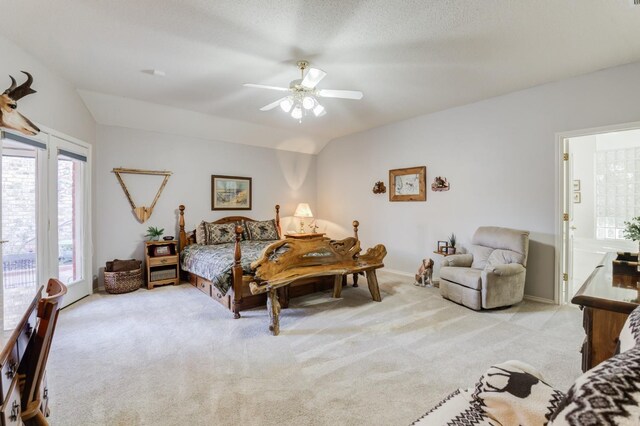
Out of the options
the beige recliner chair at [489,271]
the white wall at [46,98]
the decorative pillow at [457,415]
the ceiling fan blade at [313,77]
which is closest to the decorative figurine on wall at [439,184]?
the beige recliner chair at [489,271]

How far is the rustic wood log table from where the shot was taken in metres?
3.00

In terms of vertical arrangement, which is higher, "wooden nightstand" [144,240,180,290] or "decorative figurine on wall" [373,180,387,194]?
"decorative figurine on wall" [373,180,387,194]

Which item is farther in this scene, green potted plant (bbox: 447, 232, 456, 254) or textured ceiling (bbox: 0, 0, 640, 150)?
green potted plant (bbox: 447, 232, 456, 254)

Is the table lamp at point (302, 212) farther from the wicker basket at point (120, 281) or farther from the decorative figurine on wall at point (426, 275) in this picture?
the wicker basket at point (120, 281)

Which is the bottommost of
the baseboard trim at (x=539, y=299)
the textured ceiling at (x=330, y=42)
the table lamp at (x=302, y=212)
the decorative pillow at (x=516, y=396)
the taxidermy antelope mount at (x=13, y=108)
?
the baseboard trim at (x=539, y=299)

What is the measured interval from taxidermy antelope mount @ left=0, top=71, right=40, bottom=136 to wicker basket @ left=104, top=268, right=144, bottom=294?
2.27 m

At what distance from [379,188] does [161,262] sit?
402 centimetres

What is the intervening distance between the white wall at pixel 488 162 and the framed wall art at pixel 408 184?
0.34 feet

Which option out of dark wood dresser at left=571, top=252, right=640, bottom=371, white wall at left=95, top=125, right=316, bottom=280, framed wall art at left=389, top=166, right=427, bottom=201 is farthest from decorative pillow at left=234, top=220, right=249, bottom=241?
dark wood dresser at left=571, top=252, right=640, bottom=371

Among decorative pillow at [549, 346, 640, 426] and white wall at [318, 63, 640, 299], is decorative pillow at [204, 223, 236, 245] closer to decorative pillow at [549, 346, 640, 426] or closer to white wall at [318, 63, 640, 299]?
white wall at [318, 63, 640, 299]

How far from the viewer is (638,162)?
5.09m

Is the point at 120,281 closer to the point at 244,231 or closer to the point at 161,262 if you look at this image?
the point at 161,262

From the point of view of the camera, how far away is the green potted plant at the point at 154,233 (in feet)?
A: 15.9

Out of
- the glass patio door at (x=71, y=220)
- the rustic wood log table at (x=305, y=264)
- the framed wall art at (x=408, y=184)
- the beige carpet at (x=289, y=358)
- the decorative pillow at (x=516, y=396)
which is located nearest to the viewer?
the decorative pillow at (x=516, y=396)
